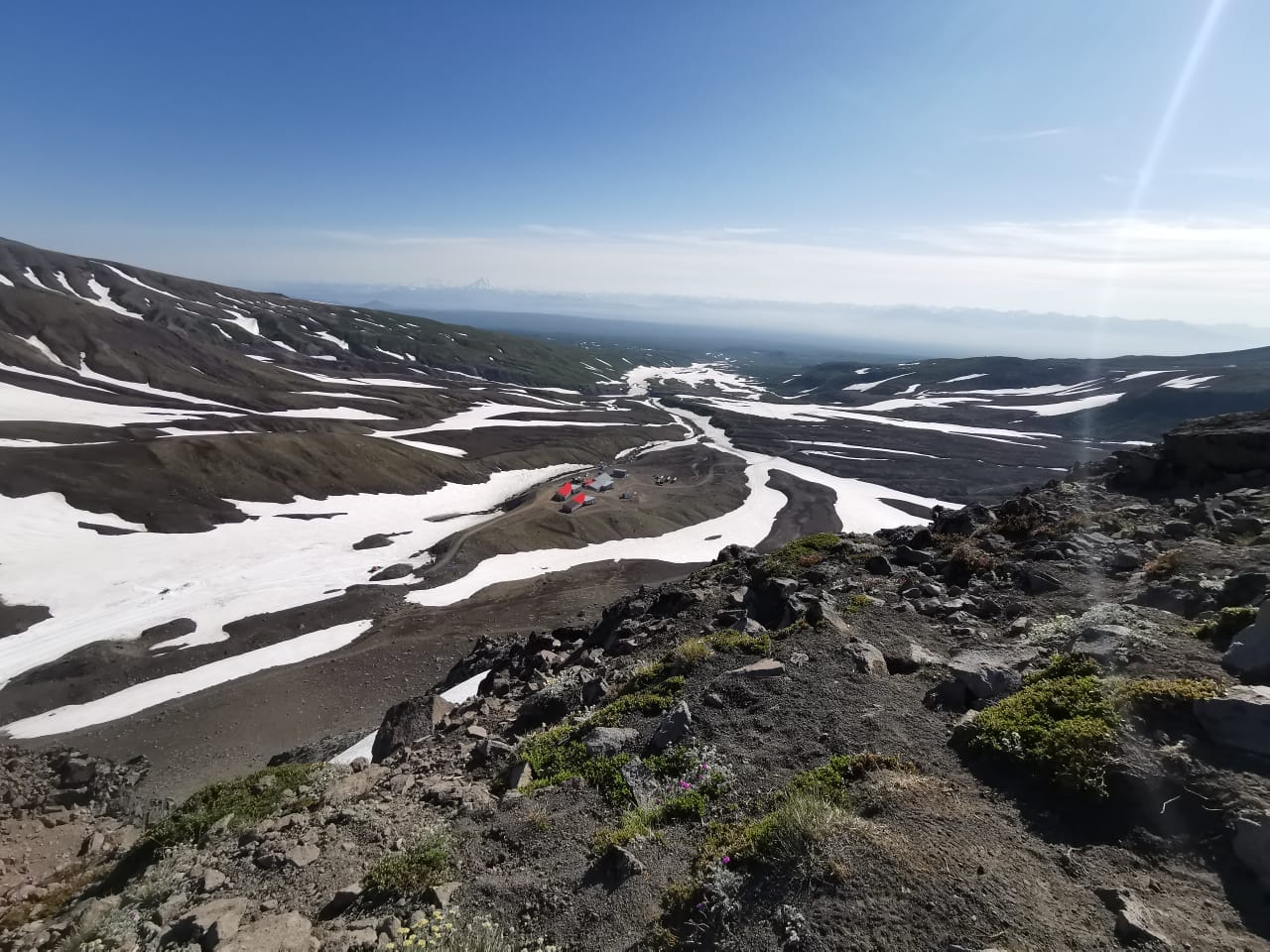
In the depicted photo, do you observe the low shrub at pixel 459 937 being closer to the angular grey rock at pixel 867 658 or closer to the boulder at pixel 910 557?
the angular grey rock at pixel 867 658

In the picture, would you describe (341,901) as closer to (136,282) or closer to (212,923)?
(212,923)

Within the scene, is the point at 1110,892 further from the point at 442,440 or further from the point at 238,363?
the point at 238,363

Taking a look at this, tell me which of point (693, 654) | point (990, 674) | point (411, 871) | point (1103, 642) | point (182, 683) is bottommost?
point (182, 683)

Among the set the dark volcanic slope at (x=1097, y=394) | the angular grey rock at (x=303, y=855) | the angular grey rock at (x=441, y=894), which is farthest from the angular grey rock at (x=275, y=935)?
the dark volcanic slope at (x=1097, y=394)

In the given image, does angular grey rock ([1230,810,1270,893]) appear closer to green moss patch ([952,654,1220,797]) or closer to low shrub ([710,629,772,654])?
green moss patch ([952,654,1220,797])

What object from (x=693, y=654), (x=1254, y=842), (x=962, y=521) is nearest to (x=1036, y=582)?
(x=962, y=521)

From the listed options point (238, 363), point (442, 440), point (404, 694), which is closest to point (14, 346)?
point (238, 363)
